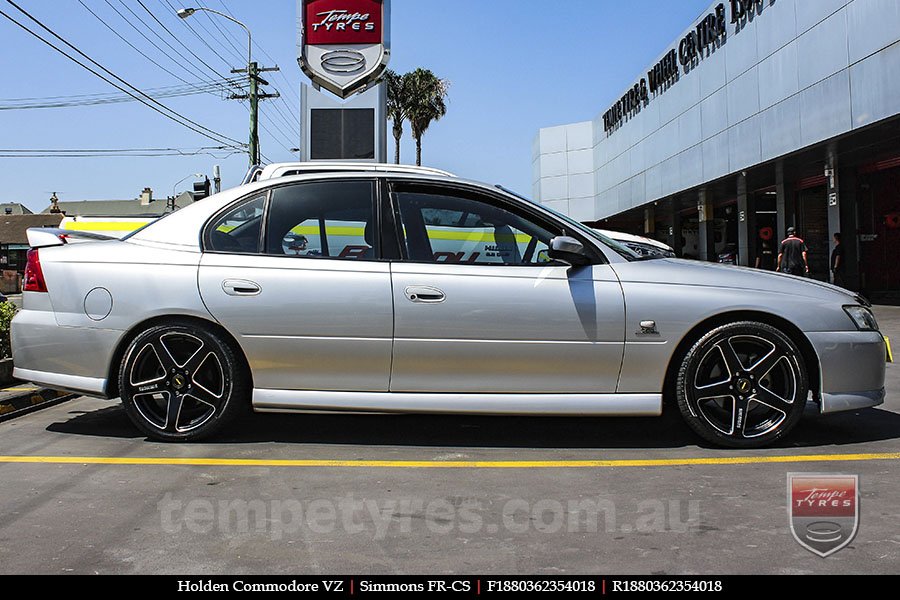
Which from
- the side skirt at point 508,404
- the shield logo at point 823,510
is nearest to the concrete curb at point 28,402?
the side skirt at point 508,404

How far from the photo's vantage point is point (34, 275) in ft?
16.5

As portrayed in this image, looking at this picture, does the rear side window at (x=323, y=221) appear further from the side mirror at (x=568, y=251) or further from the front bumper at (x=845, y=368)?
the front bumper at (x=845, y=368)

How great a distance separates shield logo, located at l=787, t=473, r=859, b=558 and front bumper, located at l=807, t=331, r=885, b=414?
70cm

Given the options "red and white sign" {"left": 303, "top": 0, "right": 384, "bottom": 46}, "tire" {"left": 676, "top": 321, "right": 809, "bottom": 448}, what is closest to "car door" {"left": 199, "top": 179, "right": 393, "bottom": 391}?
"tire" {"left": 676, "top": 321, "right": 809, "bottom": 448}

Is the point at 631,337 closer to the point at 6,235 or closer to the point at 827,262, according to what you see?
the point at 827,262

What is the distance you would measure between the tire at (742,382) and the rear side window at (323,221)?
1.92 meters

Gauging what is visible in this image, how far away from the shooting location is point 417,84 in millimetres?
46312

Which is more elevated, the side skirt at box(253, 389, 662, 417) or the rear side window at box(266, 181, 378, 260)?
the rear side window at box(266, 181, 378, 260)

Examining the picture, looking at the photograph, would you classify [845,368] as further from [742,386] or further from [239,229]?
[239,229]

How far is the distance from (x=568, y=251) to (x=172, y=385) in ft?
7.81

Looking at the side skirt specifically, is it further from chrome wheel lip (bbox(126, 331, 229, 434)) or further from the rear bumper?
the rear bumper


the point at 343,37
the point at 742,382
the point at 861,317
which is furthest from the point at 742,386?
the point at 343,37

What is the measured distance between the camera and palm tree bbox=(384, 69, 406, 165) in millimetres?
46062

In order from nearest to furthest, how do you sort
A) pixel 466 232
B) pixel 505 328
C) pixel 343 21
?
1. pixel 505 328
2. pixel 466 232
3. pixel 343 21
